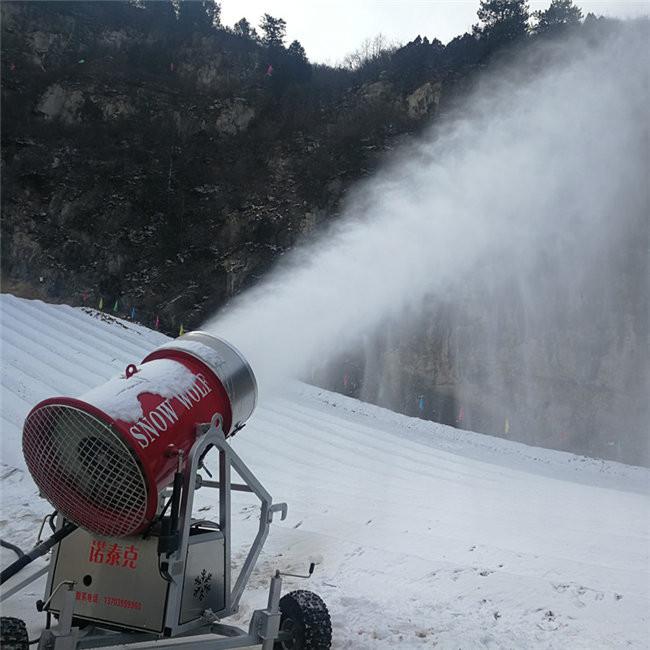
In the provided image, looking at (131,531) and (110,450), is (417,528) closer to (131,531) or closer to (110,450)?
(131,531)

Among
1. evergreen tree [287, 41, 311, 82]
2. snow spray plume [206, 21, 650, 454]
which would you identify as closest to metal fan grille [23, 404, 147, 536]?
snow spray plume [206, 21, 650, 454]

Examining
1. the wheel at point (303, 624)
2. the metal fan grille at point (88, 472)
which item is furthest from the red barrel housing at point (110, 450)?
the wheel at point (303, 624)

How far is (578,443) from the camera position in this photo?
2036cm

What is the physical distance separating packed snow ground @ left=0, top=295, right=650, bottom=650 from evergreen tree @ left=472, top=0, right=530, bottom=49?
22.7m

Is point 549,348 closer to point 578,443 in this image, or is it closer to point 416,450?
point 578,443

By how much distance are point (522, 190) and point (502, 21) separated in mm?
14079

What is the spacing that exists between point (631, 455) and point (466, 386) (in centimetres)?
535

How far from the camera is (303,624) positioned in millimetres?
3824

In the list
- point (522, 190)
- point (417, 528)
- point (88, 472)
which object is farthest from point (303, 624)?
point (522, 190)

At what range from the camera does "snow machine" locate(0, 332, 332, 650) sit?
3.38 meters

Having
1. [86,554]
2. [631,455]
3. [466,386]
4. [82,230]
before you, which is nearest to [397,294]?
[466,386]

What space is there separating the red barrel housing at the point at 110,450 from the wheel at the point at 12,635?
0.55 m

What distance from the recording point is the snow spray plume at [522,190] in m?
18.7

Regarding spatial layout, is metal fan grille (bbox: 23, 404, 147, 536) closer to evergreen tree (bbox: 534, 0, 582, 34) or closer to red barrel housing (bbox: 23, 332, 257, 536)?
red barrel housing (bbox: 23, 332, 257, 536)
